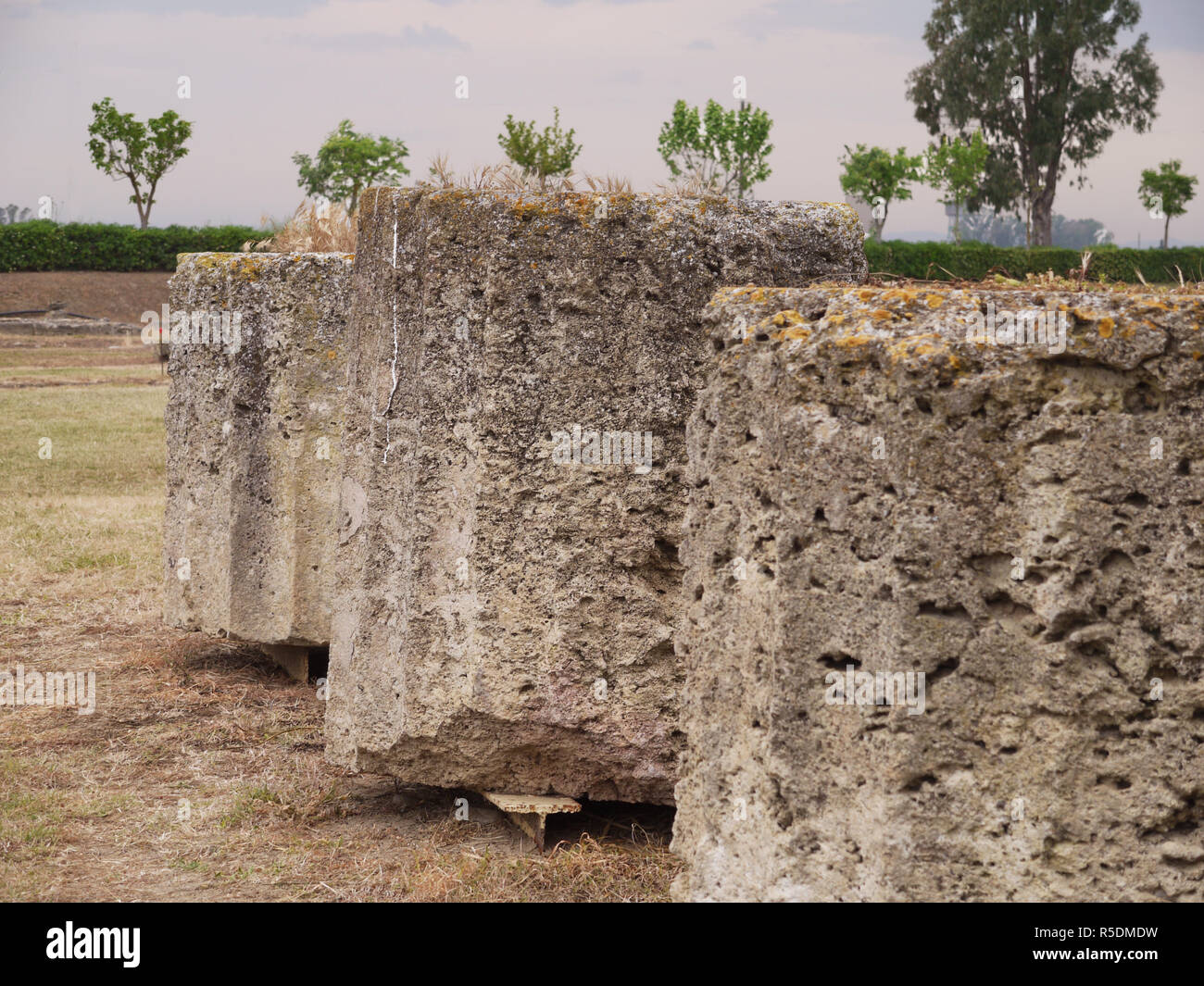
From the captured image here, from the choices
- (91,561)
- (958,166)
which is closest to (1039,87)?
(958,166)

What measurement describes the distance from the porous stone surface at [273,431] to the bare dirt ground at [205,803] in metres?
0.57

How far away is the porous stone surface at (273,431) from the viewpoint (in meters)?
6.73

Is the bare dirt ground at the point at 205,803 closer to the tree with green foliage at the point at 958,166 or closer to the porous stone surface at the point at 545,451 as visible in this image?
the porous stone surface at the point at 545,451

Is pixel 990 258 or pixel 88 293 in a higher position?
pixel 990 258

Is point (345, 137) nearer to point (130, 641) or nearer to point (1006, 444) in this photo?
point (130, 641)

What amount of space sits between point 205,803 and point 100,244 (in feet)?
118

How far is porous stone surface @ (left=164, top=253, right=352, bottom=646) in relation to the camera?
6.73 metres

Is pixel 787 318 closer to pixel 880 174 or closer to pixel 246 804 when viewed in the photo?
pixel 246 804

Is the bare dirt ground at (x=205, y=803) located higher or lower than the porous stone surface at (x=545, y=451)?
lower

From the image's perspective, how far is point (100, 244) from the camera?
3759 cm

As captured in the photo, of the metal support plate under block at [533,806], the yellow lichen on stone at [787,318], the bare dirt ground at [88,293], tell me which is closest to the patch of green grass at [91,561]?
the metal support plate under block at [533,806]

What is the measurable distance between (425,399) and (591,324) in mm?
673

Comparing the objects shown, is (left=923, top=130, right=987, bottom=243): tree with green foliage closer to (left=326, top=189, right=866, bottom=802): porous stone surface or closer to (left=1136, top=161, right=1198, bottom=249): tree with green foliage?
(left=1136, top=161, right=1198, bottom=249): tree with green foliage

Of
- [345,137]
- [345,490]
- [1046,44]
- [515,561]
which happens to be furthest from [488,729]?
[1046,44]
